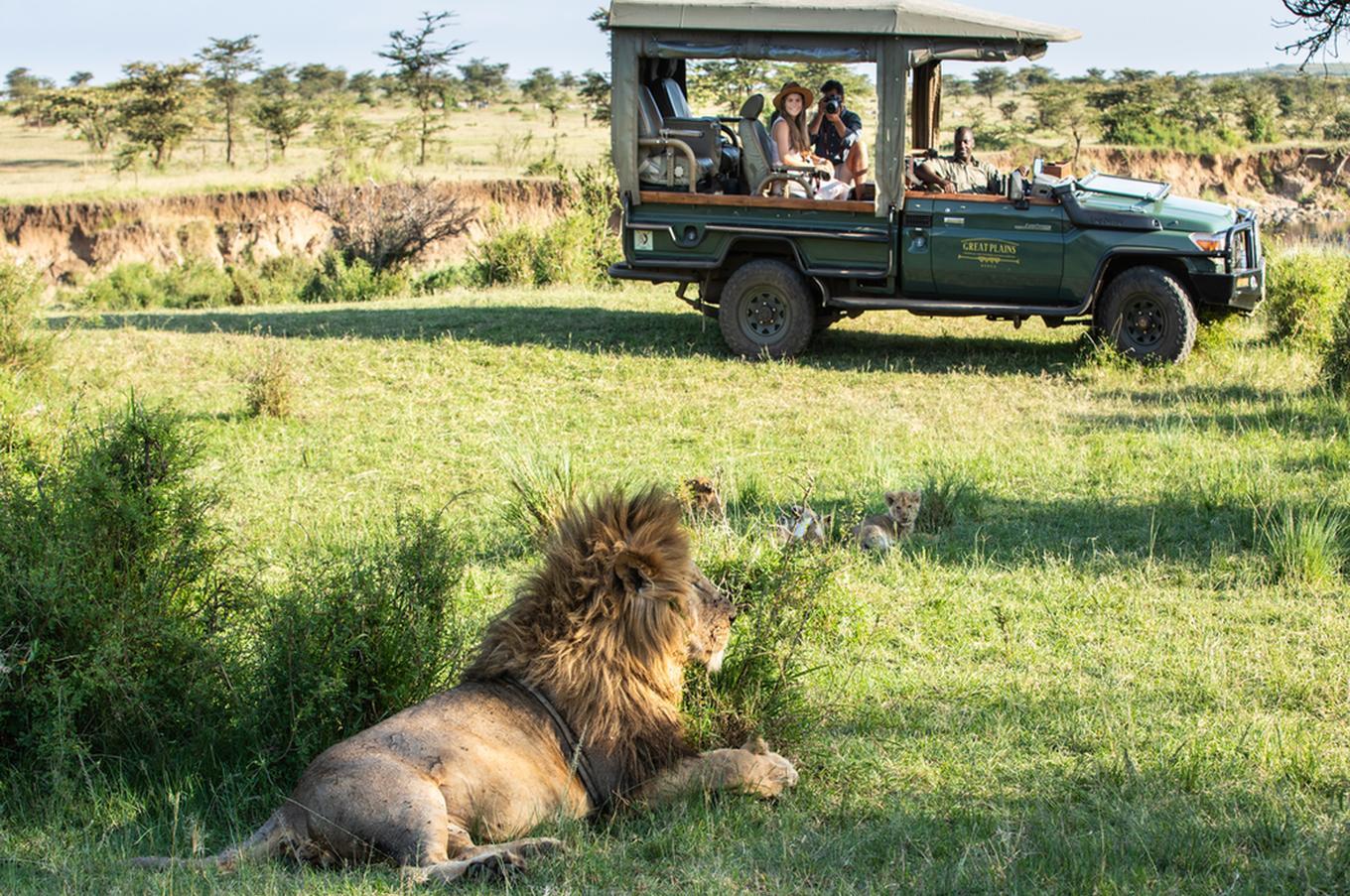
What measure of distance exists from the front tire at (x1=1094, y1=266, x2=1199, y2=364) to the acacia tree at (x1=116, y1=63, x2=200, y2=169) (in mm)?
35821

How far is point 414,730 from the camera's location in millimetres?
3945

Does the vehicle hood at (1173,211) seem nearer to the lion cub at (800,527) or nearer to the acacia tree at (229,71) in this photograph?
the lion cub at (800,527)

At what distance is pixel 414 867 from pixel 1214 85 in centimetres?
6120

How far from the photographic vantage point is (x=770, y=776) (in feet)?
14.1

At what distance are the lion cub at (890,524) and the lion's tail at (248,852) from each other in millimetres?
3968

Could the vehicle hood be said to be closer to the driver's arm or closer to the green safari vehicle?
the green safari vehicle

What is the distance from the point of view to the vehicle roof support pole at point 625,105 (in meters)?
12.6

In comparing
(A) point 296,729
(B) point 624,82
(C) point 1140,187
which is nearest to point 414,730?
(A) point 296,729

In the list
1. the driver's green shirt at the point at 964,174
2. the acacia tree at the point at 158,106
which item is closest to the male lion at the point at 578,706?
the driver's green shirt at the point at 964,174

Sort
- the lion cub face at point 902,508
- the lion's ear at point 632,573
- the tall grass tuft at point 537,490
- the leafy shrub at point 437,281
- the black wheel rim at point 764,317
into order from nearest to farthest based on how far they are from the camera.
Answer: the lion's ear at point 632,573 → the tall grass tuft at point 537,490 → the lion cub face at point 902,508 → the black wheel rim at point 764,317 → the leafy shrub at point 437,281

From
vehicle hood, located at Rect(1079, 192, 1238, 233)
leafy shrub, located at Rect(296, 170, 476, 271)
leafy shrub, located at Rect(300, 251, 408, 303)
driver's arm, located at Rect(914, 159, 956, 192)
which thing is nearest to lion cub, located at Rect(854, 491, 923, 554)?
vehicle hood, located at Rect(1079, 192, 1238, 233)

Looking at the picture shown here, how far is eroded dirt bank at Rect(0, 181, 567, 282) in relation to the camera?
3047cm

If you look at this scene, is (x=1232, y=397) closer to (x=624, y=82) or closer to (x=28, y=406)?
(x=624, y=82)

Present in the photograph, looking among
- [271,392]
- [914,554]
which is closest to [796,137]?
[271,392]
